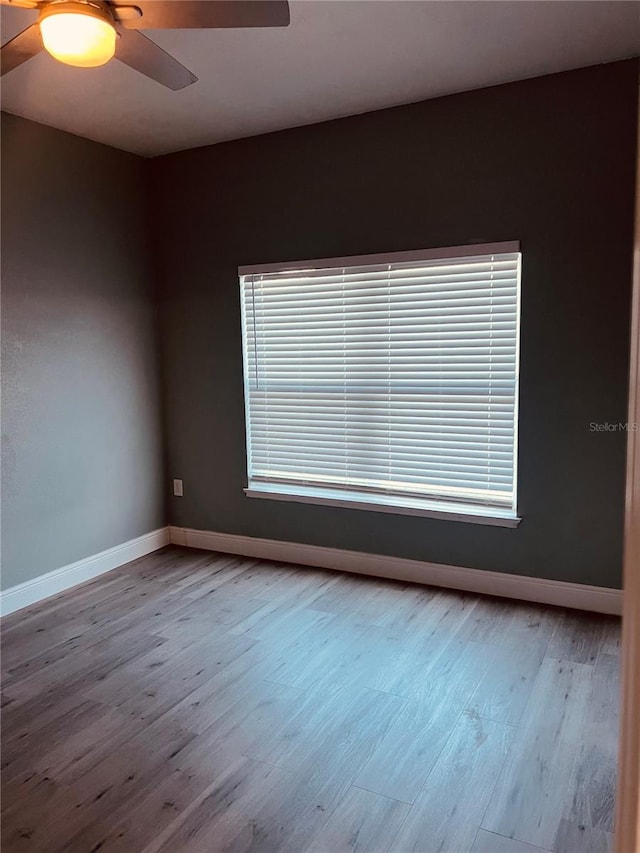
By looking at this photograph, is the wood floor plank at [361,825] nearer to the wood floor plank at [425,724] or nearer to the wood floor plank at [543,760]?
the wood floor plank at [425,724]

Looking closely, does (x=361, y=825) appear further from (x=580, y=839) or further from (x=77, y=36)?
(x=77, y=36)

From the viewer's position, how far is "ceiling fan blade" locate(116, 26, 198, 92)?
2.02 metres

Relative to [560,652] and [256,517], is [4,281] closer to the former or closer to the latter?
[256,517]

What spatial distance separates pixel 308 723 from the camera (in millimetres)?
2342

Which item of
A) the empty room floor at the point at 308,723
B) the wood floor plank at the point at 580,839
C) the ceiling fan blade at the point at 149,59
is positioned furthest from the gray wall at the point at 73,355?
the wood floor plank at the point at 580,839

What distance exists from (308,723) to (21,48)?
8.47 ft

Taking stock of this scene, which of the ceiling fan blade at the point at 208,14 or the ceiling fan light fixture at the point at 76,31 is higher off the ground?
the ceiling fan blade at the point at 208,14

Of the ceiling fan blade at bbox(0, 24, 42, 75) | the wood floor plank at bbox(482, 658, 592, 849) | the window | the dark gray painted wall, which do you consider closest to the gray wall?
the dark gray painted wall

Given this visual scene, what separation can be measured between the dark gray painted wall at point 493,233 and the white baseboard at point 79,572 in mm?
720

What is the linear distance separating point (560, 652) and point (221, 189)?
3.33m

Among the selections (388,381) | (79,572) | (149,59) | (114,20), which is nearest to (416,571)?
(388,381)

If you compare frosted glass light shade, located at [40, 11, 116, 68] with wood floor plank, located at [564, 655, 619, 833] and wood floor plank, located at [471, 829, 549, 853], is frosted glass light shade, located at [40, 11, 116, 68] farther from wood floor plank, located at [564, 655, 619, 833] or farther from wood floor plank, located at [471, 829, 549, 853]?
wood floor plank, located at [564, 655, 619, 833]

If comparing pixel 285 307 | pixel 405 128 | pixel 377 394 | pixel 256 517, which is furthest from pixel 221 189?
pixel 256 517

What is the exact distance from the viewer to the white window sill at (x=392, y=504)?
341 centimetres
